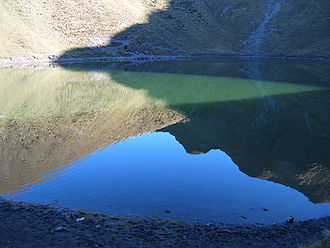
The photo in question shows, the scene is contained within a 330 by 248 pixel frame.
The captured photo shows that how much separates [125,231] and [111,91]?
30754mm

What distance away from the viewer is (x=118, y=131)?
77.0 feet

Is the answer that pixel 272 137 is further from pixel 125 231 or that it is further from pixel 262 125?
pixel 125 231

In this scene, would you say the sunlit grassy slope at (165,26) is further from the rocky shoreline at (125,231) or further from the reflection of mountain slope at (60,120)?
the rocky shoreline at (125,231)

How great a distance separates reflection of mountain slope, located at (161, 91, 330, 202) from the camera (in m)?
16.8

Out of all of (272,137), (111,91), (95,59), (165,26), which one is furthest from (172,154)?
(165,26)

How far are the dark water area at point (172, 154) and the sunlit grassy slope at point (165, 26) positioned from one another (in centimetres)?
4378

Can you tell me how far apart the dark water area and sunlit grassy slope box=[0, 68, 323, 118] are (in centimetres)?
20

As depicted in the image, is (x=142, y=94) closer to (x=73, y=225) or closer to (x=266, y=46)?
(x=73, y=225)

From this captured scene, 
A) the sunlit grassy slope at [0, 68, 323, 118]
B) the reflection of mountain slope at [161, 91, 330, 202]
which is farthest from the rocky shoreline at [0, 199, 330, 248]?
the sunlit grassy slope at [0, 68, 323, 118]

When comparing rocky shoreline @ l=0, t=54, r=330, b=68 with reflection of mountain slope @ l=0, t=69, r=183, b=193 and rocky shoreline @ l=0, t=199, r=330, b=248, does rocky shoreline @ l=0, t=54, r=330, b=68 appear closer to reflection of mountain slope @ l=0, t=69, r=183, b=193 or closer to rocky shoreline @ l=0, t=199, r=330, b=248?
reflection of mountain slope @ l=0, t=69, r=183, b=193

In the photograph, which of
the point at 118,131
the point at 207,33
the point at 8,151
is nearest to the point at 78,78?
the point at 118,131

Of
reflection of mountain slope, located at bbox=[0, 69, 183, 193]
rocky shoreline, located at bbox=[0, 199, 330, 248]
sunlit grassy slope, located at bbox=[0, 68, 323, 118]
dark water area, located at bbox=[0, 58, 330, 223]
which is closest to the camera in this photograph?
rocky shoreline, located at bbox=[0, 199, 330, 248]

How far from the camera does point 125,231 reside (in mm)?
10102

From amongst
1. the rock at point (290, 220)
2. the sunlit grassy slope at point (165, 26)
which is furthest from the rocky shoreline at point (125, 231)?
the sunlit grassy slope at point (165, 26)
